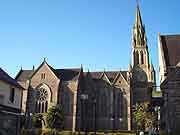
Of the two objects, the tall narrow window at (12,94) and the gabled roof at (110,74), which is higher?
the gabled roof at (110,74)

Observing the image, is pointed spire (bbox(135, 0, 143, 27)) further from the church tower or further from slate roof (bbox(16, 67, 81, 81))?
slate roof (bbox(16, 67, 81, 81))

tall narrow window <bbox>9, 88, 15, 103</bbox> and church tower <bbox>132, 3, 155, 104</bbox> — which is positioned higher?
church tower <bbox>132, 3, 155, 104</bbox>

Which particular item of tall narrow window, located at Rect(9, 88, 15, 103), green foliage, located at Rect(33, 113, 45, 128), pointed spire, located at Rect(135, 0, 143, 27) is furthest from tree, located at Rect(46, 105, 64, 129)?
pointed spire, located at Rect(135, 0, 143, 27)

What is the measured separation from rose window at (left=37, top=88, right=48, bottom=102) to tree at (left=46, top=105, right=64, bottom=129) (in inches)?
347

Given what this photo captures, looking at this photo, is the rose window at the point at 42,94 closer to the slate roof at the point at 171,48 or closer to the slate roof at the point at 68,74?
the slate roof at the point at 68,74

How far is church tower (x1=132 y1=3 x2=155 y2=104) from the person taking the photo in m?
73.0

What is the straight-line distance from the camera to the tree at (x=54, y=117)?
55.1 meters

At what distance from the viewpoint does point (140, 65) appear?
79750mm

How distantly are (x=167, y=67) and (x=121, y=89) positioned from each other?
102 feet

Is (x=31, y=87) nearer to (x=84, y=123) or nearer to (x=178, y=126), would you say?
(x=84, y=123)

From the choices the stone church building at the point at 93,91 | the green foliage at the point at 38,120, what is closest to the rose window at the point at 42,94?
the stone church building at the point at 93,91

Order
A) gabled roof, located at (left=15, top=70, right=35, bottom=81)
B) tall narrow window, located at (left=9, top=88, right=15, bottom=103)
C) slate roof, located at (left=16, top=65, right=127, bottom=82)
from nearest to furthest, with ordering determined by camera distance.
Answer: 1. tall narrow window, located at (left=9, top=88, right=15, bottom=103)
2. slate roof, located at (left=16, top=65, right=127, bottom=82)
3. gabled roof, located at (left=15, top=70, right=35, bottom=81)

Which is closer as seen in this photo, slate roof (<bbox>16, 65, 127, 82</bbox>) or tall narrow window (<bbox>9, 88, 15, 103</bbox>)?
tall narrow window (<bbox>9, 88, 15, 103</bbox>)

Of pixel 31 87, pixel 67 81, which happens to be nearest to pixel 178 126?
pixel 67 81
